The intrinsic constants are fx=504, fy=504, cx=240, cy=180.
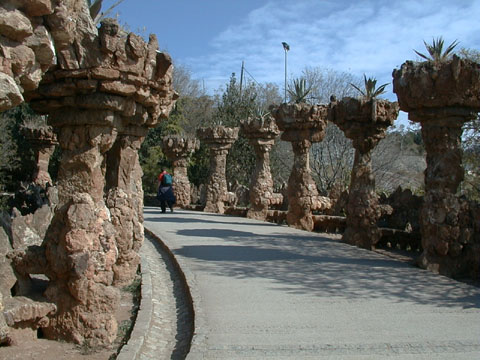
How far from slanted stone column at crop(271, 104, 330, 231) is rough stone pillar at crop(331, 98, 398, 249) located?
2056 millimetres

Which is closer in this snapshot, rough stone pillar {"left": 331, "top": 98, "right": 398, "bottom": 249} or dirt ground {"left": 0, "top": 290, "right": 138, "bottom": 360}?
dirt ground {"left": 0, "top": 290, "right": 138, "bottom": 360}

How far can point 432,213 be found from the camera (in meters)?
8.25

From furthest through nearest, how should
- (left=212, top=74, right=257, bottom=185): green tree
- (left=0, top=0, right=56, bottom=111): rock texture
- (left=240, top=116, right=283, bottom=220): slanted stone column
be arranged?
(left=212, top=74, right=257, bottom=185): green tree → (left=240, top=116, right=283, bottom=220): slanted stone column → (left=0, top=0, right=56, bottom=111): rock texture

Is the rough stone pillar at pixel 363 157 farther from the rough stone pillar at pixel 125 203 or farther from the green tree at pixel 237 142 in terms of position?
the green tree at pixel 237 142

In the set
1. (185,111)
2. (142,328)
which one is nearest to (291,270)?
(142,328)

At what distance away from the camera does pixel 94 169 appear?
558 centimetres

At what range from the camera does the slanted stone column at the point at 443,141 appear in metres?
8.05

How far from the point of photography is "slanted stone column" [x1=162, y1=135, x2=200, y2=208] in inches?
830

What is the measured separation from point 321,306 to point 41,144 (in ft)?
40.4

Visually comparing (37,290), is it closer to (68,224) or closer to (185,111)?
(68,224)

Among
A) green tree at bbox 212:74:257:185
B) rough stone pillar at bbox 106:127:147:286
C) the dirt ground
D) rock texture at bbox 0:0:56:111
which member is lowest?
the dirt ground

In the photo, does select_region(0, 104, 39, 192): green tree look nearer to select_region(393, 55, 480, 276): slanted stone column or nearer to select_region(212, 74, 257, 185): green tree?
select_region(212, 74, 257, 185): green tree

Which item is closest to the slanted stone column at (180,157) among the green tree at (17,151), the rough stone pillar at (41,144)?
the green tree at (17,151)

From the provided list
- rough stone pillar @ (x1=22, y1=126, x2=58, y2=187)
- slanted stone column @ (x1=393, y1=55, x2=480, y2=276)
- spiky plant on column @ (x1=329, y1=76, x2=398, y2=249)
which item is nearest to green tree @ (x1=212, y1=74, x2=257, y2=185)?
rough stone pillar @ (x1=22, y1=126, x2=58, y2=187)
